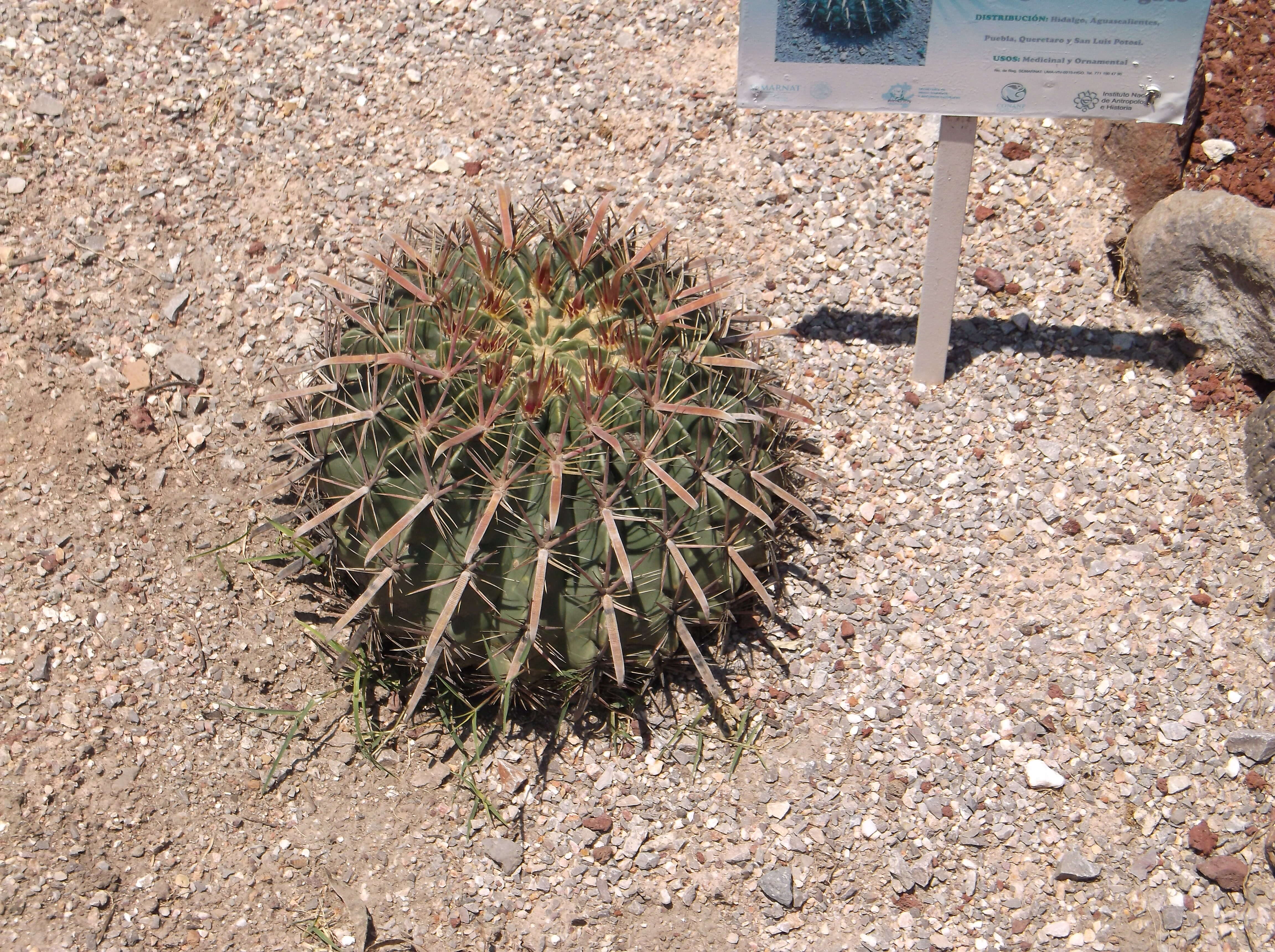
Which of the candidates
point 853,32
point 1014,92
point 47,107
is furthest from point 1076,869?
point 47,107

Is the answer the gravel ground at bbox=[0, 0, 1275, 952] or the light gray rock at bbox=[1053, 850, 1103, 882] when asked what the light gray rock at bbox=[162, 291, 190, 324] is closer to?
the gravel ground at bbox=[0, 0, 1275, 952]

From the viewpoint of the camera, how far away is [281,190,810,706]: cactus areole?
2.47m

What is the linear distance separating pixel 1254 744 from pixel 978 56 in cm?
198

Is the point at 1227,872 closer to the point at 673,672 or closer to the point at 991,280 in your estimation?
the point at 673,672

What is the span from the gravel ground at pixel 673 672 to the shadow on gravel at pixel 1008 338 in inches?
0.5

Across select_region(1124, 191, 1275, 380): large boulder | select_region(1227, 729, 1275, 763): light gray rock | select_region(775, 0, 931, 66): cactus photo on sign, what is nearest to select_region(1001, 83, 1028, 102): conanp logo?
select_region(775, 0, 931, 66): cactus photo on sign

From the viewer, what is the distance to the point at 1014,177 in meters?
3.91

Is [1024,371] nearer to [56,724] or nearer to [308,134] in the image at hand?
[308,134]

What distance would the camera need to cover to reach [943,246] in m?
3.28

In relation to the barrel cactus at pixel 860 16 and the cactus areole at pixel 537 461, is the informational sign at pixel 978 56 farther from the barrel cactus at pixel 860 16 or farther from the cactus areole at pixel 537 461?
the cactus areole at pixel 537 461

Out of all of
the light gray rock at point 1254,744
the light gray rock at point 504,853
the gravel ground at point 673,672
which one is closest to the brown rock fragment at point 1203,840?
the gravel ground at point 673,672

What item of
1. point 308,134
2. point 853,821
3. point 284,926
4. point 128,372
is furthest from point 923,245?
point 284,926

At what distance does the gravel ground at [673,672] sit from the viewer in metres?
2.76

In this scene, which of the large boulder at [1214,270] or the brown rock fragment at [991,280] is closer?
the large boulder at [1214,270]
